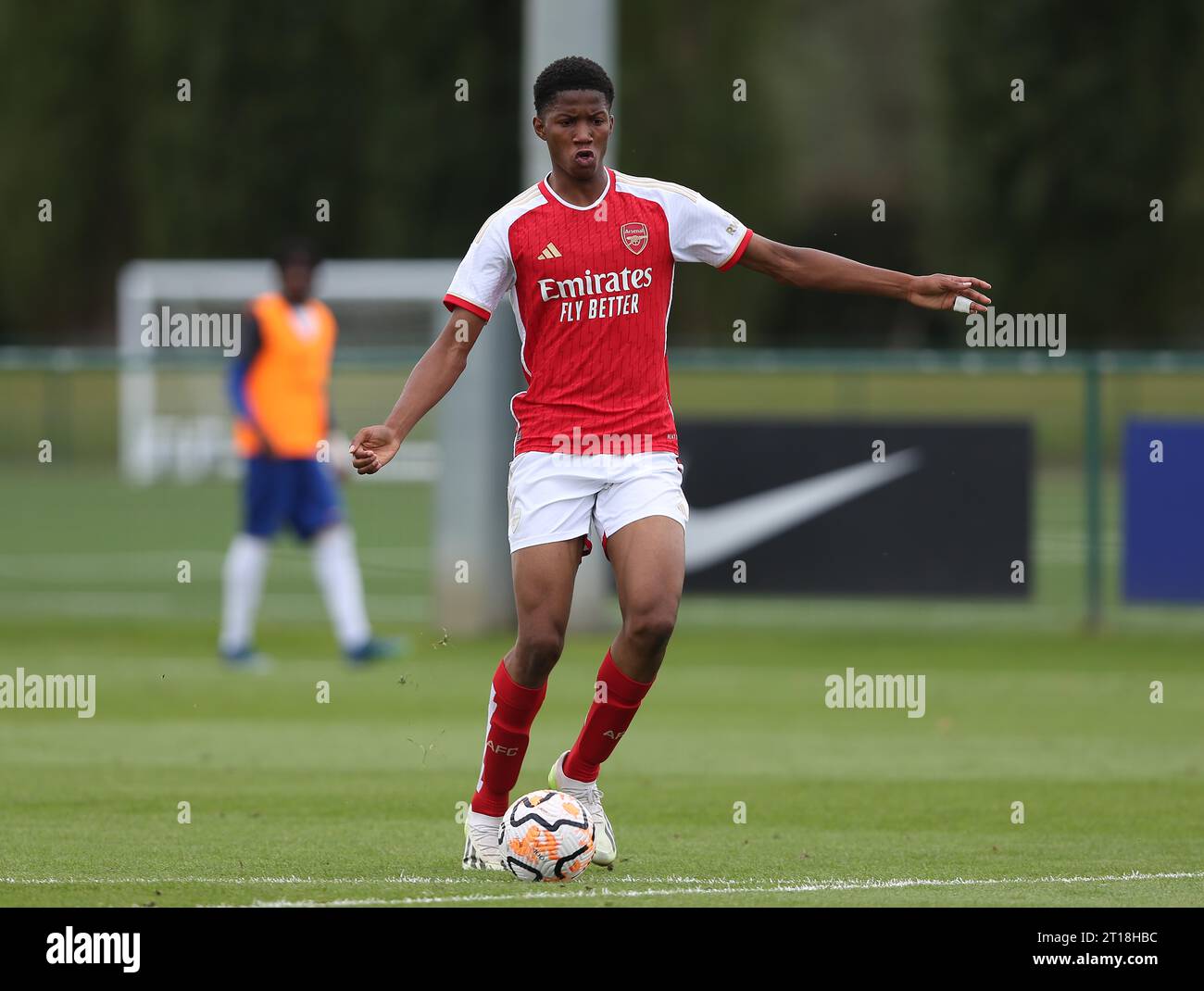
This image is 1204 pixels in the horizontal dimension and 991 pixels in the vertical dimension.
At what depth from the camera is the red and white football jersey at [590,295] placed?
7.09 m

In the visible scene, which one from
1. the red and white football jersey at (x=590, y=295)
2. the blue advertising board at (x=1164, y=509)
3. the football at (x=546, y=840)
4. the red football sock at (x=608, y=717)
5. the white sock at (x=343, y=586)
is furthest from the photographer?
the blue advertising board at (x=1164, y=509)

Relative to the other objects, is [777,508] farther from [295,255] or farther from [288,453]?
[295,255]

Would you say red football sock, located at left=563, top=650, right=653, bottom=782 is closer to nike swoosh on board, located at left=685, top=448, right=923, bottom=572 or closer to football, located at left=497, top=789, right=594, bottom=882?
football, located at left=497, top=789, right=594, bottom=882

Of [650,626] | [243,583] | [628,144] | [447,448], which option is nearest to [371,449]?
[650,626]

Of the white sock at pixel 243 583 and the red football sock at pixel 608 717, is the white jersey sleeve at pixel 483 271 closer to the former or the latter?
the red football sock at pixel 608 717

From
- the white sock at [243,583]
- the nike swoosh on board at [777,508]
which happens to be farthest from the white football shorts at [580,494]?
the nike swoosh on board at [777,508]

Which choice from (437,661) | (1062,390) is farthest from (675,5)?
(437,661)

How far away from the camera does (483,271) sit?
23.3 feet

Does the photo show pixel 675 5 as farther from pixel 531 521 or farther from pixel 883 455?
pixel 531 521

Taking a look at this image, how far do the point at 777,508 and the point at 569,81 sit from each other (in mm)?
8403

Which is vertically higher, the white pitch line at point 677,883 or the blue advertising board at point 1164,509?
the blue advertising board at point 1164,509

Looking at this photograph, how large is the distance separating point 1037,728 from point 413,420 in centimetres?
552

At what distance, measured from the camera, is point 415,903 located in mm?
6453

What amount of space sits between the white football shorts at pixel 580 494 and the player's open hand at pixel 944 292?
1070 mm
